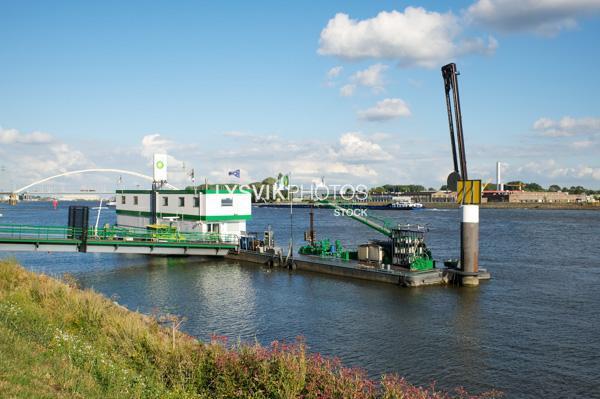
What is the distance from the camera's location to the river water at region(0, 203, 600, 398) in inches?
843

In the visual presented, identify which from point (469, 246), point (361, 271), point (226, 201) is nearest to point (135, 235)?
point (226, 201)

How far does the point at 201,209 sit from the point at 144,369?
38.2 metres

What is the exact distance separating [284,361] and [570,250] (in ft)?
197

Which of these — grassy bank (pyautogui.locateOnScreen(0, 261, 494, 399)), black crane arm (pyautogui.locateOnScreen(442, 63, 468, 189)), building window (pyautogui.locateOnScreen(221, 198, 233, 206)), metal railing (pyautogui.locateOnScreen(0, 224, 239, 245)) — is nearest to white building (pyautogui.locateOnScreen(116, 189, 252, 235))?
building window (pyautogui.locateOnScreen(221, 198, 233, 206))

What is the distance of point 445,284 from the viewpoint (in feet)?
128

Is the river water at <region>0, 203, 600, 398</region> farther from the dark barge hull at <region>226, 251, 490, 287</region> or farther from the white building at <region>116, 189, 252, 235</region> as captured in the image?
the white building at <region>116, 189, 252, 235</region>

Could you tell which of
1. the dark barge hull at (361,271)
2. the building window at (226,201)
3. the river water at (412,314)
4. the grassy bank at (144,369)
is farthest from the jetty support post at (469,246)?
the building window at (226,201)

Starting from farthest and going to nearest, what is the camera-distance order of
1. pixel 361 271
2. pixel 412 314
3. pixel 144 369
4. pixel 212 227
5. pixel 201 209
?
pixel 212 227 < pixel 201 209 < pixel 361 271 < pixel 412 314 < pixel 144 369

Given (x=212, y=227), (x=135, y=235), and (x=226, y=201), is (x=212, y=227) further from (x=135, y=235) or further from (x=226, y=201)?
(x=135, y=235)

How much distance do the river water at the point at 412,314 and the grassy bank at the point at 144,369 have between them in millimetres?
3986

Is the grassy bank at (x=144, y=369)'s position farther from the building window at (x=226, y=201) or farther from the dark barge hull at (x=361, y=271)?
the building window at (x=226, y=201)

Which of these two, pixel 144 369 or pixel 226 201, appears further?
pixel 226 201

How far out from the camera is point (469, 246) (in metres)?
38.4

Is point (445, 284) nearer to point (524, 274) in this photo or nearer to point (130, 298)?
point (524, 274)
